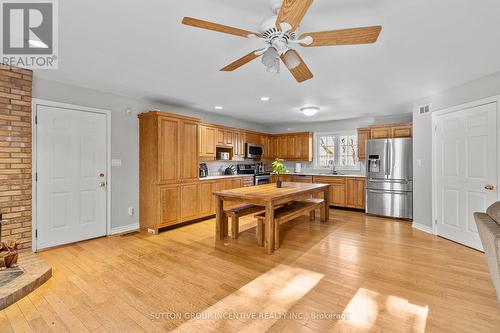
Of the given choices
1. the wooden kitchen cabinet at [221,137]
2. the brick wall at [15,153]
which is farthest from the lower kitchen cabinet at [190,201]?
the brick wall at [15,153]

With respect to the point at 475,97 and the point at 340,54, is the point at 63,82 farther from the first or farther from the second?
the point at 475,97

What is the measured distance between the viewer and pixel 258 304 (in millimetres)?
2082

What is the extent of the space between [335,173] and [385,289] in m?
4.59

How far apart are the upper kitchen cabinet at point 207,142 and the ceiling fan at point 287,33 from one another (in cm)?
339

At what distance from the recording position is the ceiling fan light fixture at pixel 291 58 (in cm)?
198

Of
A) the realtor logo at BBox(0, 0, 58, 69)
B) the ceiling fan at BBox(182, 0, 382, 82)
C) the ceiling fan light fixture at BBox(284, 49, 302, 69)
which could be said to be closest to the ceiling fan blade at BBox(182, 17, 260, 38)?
the ceiling fan at BBox(182, 0, 382, 82)

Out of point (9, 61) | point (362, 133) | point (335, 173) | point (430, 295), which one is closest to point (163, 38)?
point (9, 61)

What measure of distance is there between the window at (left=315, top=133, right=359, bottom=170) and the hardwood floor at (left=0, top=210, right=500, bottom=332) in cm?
318

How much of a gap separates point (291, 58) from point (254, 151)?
482cm

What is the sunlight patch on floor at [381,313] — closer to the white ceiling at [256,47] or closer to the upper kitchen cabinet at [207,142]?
the white ceiling at [256,47]

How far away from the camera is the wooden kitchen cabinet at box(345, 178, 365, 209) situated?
5.72m

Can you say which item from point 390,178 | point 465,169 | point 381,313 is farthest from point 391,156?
point 381,313

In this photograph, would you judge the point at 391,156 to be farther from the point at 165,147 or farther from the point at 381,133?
the point at 165,147

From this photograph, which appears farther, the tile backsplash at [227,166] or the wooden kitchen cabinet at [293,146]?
the wooden kitchen cabinet at [293,146]
